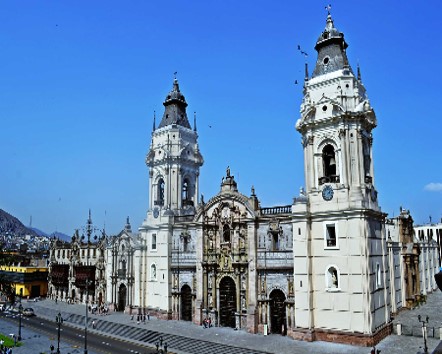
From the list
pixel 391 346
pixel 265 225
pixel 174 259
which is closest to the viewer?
pixel 391 346

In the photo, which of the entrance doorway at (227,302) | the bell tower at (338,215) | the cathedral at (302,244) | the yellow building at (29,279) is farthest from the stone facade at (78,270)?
the bell tower at (338,215)

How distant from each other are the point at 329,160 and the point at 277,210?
23.5 feet

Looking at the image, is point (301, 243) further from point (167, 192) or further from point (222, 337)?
point (167, 192)

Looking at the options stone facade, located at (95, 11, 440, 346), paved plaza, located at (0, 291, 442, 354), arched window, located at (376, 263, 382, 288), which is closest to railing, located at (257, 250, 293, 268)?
stone facade, located at (95, 11, 440, 346)

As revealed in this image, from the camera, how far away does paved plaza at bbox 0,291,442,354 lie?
3366cm

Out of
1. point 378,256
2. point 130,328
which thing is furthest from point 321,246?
point 130,328

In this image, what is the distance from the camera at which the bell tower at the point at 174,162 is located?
52062mm

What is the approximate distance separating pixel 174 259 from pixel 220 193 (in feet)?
34.1

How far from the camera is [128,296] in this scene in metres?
54.2

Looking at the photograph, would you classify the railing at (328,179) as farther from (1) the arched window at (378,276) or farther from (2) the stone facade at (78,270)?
(2) the stone facade at (78,270)

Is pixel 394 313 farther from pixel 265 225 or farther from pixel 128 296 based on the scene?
pixel 128 296

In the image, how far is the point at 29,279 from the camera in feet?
242

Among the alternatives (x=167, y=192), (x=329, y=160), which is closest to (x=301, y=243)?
(x=329, y=160)

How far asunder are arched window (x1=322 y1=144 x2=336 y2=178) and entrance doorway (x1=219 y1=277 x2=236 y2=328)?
15470 millimetres
